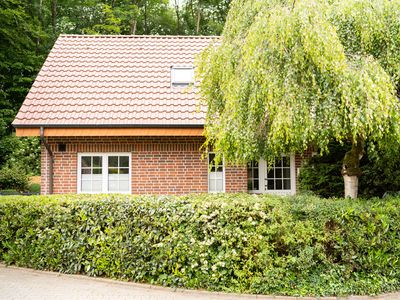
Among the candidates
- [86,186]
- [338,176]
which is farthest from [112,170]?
[338,176]

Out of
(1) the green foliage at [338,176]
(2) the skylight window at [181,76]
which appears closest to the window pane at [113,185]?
(2) the skylight window at [181,76]

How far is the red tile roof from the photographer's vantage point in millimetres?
10273

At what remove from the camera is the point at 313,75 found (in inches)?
209

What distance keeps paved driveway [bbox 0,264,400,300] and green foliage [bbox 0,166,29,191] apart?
9490mm

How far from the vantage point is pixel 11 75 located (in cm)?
2198

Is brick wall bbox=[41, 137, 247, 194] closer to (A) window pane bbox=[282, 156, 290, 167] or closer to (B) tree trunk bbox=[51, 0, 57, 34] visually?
(A) window pane bbox=[282, 156, 290, 167]

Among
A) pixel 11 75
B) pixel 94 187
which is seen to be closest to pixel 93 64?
pixel 94 187

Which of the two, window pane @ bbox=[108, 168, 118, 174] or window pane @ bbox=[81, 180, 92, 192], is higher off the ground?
window pane @ bbox=[108, 168, 118, 174]

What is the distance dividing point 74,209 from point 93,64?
716 centimetres

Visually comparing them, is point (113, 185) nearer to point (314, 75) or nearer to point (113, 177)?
point (113, 177)

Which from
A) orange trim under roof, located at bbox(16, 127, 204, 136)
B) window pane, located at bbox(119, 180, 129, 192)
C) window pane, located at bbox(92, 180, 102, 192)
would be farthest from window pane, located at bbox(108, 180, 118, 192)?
orange trim under roof, located at bbox(16, 127, 204, 136)

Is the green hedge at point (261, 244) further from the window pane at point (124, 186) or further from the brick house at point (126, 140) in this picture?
the window pane at point (124, 186)

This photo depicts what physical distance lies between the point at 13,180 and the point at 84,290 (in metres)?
10.8

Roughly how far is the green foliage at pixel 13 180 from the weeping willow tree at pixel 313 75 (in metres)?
11.4
